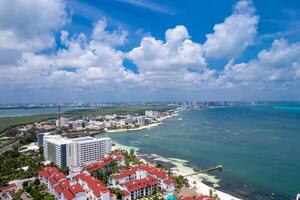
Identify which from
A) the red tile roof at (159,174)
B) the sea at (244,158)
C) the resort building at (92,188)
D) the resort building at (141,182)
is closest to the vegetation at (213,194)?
the sea at (244,158)

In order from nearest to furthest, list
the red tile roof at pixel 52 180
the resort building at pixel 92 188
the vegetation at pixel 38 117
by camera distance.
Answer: the resort building at pixel 92 188 → the red tile roof at pixel 52 180 → the vegetation at pixel 38 117

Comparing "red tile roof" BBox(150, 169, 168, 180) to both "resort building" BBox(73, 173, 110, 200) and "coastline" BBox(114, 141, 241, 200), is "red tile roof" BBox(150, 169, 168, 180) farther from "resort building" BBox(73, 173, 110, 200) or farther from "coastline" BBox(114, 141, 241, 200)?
"resort building" BBox(73, 173, 110, 200)

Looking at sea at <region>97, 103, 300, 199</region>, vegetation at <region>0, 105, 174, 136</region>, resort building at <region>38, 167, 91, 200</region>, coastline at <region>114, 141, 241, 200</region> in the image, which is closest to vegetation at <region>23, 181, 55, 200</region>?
resort building at <region>38, 167, 91, 200</region>

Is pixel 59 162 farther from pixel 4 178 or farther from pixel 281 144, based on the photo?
pixel 281 144

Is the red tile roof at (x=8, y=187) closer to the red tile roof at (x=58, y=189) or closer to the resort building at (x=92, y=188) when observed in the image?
the red tile roof at (x=58, y=189)

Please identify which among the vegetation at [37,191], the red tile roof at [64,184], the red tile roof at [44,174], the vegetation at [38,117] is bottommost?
the vegetation at [37,191]

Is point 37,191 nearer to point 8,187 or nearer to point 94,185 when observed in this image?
point 8,187

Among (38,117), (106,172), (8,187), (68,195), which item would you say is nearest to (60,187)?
(68,195)
